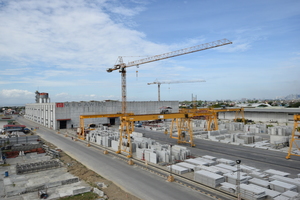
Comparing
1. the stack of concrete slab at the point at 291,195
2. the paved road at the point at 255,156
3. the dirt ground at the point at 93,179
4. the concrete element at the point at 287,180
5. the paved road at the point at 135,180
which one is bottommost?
the paved road at the point at 255,156

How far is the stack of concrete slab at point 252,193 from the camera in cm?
1381

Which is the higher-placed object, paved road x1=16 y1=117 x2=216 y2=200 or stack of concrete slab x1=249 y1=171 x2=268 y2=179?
stack of concrete slab x1=249 y1=171 x2=268 y2=179

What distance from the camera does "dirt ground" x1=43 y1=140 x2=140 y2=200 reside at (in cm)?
1464

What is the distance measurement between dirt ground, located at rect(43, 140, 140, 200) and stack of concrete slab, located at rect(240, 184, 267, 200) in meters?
7.50

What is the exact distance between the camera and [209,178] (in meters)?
16.4

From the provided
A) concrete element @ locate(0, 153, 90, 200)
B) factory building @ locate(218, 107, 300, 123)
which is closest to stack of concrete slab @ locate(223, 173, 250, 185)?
concrete element @ locate(0, 153, 90, 200)

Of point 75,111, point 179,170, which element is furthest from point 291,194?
point 75,111

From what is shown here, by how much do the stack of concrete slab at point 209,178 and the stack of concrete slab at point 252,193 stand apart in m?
1.92

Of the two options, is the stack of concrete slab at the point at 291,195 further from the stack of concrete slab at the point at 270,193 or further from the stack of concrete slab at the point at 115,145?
the stack of concrete slab at the point at 115,145

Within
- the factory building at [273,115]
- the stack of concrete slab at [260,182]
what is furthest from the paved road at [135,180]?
the factory building at [273,115]

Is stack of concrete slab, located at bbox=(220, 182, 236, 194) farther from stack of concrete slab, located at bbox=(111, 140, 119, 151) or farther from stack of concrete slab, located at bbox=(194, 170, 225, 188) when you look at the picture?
stack of concrete slab, located at bbox=(111, 140, 119, 151)

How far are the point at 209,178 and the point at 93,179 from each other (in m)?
9.67

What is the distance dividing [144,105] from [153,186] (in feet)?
178

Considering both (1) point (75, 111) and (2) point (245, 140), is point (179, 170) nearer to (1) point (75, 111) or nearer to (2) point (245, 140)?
(2) point (245, 140)
